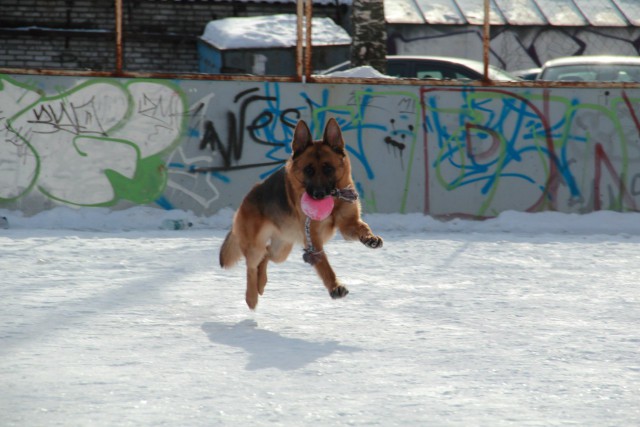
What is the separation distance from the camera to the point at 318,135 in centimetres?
1024

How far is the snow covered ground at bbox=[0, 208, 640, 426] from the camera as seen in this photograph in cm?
385

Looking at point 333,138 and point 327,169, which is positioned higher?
point 333,138

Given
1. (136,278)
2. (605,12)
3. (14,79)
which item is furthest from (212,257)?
(605,12)

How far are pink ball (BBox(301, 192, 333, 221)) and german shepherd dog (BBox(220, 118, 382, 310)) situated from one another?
0.13 ft

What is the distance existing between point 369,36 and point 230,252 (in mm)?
6162

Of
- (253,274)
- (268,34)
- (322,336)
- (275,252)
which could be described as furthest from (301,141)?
(268,34)

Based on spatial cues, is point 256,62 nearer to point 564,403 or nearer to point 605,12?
point 605,12

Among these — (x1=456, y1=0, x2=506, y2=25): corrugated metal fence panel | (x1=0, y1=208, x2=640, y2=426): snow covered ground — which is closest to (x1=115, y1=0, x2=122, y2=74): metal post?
(x1=0, y1=208, x2=640, y2=426): snow covered ground

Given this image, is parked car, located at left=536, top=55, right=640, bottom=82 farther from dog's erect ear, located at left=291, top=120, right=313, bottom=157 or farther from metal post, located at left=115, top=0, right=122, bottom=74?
dog's erect ear, located at left=291, top=120, right=313, bottom=157

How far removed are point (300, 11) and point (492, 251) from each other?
3225 millimetres

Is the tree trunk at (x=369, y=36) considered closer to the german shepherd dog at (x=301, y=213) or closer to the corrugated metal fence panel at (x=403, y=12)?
the german shepherd dog at (x=301, y=213)

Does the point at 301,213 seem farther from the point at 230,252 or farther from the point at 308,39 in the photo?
the point at 308,39

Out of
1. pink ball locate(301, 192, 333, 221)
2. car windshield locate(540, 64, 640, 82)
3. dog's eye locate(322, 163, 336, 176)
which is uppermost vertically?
car windshield locate(540, 64, 640, 82)

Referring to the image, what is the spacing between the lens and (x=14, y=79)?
32.7 ft
